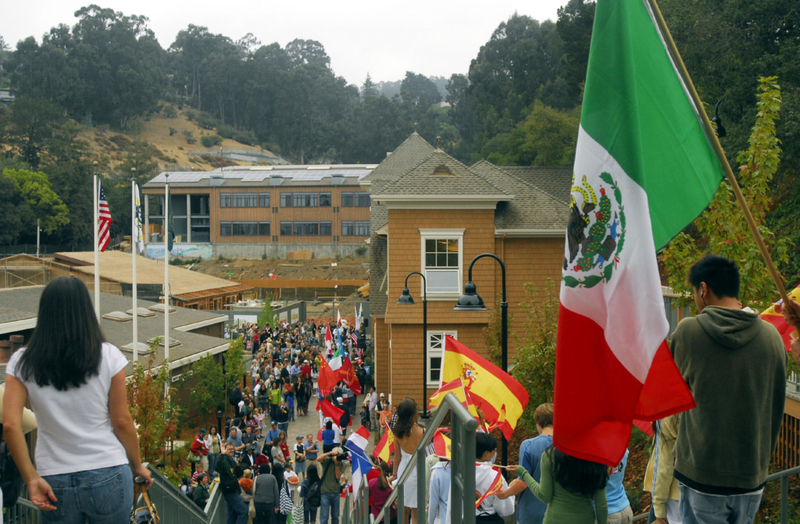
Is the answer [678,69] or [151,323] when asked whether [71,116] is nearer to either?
[151,323]

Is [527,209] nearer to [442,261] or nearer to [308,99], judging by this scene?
[442,261]

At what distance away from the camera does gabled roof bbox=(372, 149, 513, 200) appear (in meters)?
21.5

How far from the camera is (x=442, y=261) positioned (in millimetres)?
21859

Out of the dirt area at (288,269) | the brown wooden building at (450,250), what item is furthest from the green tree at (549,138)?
the dirt area at (288,269)

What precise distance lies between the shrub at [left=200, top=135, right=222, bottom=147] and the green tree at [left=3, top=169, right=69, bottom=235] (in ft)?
230

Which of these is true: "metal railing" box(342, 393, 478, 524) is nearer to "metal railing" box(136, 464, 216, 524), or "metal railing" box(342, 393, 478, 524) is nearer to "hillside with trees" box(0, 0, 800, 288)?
"metal railing" box(136, 464, 216, 524)

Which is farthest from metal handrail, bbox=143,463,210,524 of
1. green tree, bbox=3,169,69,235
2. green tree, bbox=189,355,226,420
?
green tree, bbox=3,169,69,235

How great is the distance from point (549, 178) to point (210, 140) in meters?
142

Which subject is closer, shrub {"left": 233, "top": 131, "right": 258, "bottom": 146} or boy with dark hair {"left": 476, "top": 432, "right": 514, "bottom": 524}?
boy with dark hair {"left": 476, "top": 432, "right": 514, "bottom": 524}

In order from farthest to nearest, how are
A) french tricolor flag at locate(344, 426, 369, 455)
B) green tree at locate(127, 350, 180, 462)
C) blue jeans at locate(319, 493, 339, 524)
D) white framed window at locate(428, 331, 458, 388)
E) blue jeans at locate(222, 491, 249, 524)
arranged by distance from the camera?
white framed window at locate(428, 331, 458, 388), green tree at locate(127, 350, 180, 462), blue jeans at locate(319, 493, 339, 524), blue jeans at locate(222, 491, 249, 524), french tricolor flag at locate(344, 426, 369, 455)

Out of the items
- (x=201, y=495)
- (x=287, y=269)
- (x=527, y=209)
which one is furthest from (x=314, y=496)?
(x=287, y=269)

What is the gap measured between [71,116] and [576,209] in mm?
164753

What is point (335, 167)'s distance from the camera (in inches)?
3632

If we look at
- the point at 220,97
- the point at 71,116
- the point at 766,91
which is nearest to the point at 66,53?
the point at 71,116
